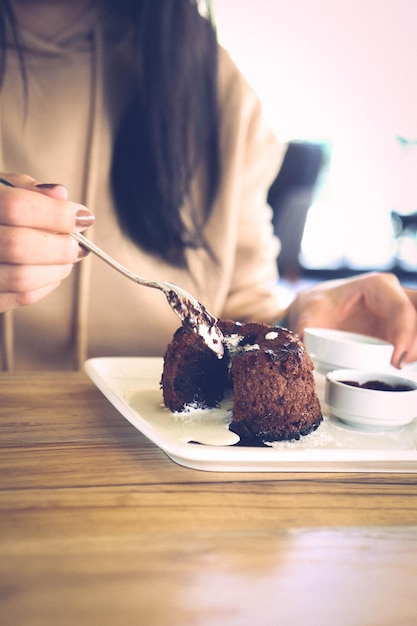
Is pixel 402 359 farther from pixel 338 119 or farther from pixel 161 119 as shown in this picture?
pixel 338 119

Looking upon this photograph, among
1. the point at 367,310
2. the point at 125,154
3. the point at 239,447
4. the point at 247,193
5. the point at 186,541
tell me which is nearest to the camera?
the point at 186,541

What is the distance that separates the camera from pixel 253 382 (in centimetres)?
78

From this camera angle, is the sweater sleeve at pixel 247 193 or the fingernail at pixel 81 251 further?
the sweater sleeve at pixel 247 193

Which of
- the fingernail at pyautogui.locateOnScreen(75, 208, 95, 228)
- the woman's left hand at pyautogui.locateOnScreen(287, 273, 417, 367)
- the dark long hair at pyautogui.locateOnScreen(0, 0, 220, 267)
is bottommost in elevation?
the woman's left hand at pyautogui.locateOnScreen(287, 273, 417, 367)

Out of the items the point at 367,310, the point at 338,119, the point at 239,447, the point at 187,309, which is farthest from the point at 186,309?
the point at 338,119

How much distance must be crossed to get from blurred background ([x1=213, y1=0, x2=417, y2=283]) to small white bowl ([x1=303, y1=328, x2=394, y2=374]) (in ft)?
10.7

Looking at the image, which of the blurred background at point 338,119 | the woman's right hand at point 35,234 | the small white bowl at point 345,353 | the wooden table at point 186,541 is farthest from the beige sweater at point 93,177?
the blurred background at point 338,119

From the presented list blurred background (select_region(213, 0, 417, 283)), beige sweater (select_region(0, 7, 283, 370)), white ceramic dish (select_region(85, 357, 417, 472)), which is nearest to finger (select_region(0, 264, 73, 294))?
white ceramic dish (select_region(85, 357, 417, 472))

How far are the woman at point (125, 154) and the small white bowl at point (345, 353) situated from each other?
0.66 ft

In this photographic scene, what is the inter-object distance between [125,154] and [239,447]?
95 centimetres

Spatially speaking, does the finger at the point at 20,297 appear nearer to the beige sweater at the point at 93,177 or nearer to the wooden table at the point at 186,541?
the wooden table at the point at 186,541

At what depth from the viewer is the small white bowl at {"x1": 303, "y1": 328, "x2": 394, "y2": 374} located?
3.36ft

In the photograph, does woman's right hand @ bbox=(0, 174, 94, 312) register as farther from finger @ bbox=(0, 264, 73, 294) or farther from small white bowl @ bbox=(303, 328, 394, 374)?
small white bowl @ bbox=(303, 328, 394, 374)

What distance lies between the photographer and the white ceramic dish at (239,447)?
0.64m
